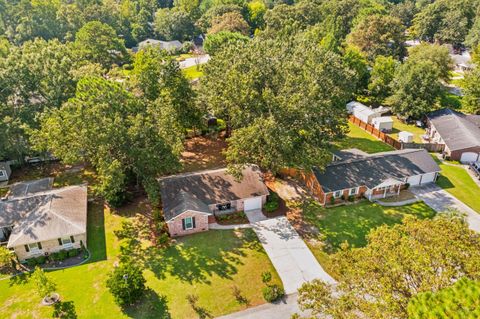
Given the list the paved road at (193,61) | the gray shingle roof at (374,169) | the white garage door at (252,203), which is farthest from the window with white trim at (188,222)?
the paved road at (193,61)

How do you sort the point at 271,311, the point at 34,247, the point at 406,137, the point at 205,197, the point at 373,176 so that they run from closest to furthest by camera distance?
1. the point at 271,311
2. the point at 34,247
3. the point at 205,197
4. the point at 373,176
5. the point at 406,137

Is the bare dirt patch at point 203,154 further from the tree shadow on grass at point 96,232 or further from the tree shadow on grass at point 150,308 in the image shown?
the tree shadow on grass at point 150,308

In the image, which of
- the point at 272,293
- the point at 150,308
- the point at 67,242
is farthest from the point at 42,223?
the point at 272,293

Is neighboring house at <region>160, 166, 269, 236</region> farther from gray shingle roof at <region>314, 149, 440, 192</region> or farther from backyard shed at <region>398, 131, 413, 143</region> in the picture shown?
backyard shed at <region>398, 131, 413, 143</region>

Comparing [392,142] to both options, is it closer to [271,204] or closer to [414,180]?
[414,180]

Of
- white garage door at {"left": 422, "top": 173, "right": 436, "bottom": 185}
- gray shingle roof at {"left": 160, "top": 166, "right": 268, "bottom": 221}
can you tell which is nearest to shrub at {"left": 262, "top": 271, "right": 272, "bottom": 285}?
gray shingle roof at {"left": 160, "top": 166, "right": 268, "bottom": 221}
